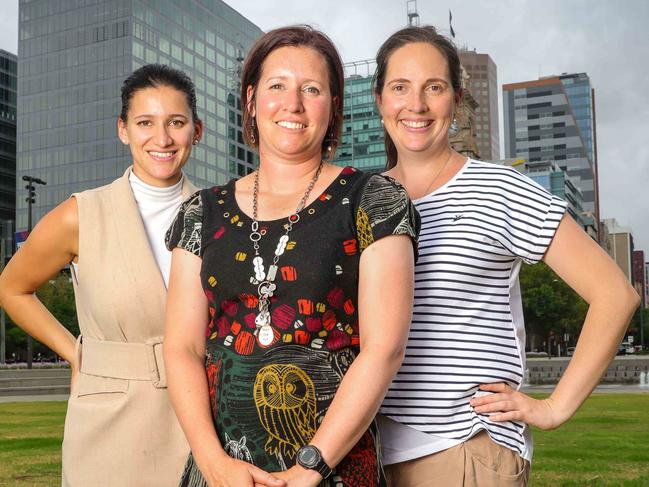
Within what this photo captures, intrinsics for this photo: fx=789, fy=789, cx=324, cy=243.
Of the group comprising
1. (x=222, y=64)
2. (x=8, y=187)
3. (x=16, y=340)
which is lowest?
(x=16, y=340)

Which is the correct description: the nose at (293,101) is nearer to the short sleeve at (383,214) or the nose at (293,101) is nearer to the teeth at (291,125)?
the teeth at (291,125)

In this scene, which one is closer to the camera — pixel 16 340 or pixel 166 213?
pixel 166 213

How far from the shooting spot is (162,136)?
11.4ft

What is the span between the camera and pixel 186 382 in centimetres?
236

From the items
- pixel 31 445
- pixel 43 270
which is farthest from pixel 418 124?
pixel 31 445

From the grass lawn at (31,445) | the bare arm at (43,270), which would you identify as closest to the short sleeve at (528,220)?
the bare arm at (43,270)

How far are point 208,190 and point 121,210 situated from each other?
3.11 ft

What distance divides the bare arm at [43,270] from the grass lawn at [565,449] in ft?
17.3

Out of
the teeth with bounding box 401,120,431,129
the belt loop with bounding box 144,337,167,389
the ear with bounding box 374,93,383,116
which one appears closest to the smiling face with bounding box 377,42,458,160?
the teeth with bounding box 401,120,431,129

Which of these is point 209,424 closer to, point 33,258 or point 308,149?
point 308,149

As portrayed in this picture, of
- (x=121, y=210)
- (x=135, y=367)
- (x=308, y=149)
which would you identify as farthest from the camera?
(x=121, y=210)

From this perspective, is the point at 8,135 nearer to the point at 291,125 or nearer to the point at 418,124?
the point at 418,124

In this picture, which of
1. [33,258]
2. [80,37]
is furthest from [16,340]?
[33,258]

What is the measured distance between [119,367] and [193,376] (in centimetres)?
92
